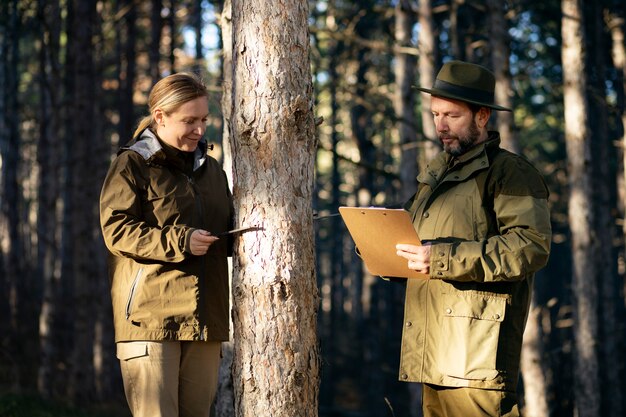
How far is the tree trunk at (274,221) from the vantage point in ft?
12.2

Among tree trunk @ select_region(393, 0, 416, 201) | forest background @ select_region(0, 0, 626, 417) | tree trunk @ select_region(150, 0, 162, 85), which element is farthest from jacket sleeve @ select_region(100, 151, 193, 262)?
tree trunk @ select_region(150, 0, 162, 85)

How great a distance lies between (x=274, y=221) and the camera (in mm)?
3744

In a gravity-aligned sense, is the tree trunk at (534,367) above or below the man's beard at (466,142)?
below

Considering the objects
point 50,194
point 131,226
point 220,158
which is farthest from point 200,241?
point 220,158

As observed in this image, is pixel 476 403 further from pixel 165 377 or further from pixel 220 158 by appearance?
pixel 220 158

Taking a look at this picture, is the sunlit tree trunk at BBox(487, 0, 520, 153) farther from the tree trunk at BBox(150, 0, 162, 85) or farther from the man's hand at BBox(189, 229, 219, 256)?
the man's hand at BBox(189, 229, 219, 256)

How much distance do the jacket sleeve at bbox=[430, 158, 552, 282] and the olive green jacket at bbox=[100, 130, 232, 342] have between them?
1.11m

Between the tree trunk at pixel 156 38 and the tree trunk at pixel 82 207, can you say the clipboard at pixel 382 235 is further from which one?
the tree trunk at pixel 156 38

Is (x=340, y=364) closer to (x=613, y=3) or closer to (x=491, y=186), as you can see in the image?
(x=613, y=3)

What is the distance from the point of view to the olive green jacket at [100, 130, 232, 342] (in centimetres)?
371

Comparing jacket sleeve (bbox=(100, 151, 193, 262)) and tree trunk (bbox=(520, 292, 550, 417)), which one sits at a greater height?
jacket sleeve (bbox=(100, 151, 193, 262))

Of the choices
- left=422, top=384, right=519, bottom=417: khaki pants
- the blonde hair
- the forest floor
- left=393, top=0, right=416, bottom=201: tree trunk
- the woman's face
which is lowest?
the forest floor

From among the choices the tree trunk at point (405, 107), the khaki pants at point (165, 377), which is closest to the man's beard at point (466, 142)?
the khaki pants at point (165, 377)

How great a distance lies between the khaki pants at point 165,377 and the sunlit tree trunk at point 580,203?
8453 mm
